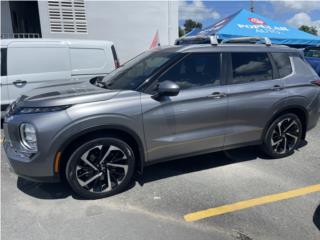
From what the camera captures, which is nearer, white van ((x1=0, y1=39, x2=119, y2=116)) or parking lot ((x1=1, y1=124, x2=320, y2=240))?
parking lot ((x1=1, y1=124, x2=320, y2=240))

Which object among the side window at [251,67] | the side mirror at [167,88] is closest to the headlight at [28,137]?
the side mirror at [167,88]

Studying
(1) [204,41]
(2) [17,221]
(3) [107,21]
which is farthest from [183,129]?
(3) [107,21]

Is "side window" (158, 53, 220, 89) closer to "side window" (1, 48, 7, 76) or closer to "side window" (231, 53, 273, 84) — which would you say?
"side window" (231, 53, 273, 84)

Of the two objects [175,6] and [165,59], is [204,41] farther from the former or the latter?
[175,6]

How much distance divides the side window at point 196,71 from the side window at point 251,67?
0.94ft

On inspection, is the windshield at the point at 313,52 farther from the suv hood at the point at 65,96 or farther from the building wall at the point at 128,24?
the suv hood at the point at 65,96

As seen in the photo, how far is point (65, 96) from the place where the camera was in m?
3.30

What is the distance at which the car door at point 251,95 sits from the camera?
4.02m

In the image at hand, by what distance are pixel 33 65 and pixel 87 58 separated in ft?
3.83

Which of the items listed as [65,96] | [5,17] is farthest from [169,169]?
[5,17]

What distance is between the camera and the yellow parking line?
125 inches

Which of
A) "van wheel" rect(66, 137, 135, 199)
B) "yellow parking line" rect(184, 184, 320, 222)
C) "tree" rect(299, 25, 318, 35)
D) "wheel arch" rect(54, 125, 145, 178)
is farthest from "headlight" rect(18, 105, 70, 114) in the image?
"tree" rect(299, 25, 318, 35)

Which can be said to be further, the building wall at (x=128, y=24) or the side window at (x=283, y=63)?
the building wall at (x=128, y=24)

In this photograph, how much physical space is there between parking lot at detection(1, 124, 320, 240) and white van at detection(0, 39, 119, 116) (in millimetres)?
2399
